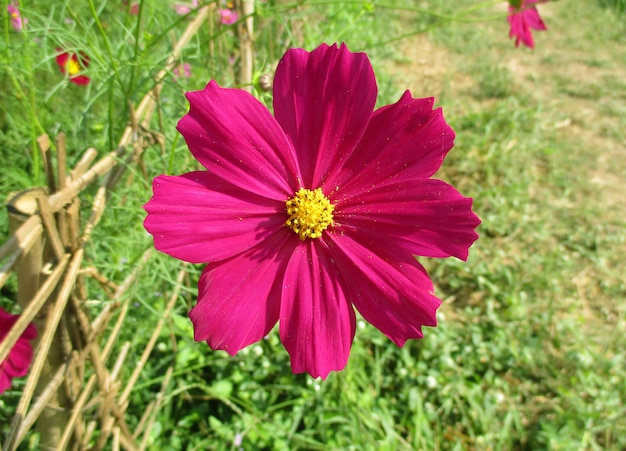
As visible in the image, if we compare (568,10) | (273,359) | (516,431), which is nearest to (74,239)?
(273,359)

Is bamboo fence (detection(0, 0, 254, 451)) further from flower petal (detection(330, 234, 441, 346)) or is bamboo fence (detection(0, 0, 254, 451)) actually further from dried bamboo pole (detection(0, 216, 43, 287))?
flower petal (detection(330, 234, 441, 346))

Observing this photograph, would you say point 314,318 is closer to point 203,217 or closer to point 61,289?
point 203,217

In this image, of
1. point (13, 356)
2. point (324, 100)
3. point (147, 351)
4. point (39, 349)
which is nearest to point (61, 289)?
point (39, 349)

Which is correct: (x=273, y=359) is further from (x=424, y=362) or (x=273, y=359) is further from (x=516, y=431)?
(x=516, y=431)

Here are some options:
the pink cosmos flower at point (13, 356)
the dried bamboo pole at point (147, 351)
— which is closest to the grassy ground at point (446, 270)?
the dried bamboo pole at point (147, 351)

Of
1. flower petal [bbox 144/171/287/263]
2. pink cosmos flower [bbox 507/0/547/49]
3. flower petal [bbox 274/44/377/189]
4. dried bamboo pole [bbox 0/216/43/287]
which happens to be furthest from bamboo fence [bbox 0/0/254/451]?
pink cosmos flower [bbox 507/0/547/49]

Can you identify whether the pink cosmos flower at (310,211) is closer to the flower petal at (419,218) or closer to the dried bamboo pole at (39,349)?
the flower petal at (419,218)
